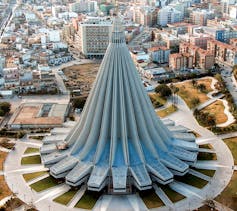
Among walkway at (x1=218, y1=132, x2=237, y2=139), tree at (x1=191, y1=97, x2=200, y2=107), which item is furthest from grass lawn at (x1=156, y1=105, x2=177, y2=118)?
walkway at (x1=218, y1=132, x2=237, y2=139)

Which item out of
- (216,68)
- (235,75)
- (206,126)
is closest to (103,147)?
(206,126)

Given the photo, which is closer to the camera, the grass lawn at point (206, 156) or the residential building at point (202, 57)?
the grass lawn at point (206, 156)

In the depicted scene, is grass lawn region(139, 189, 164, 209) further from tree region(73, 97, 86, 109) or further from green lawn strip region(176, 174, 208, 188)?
tree region(73, 97, 86, 109)

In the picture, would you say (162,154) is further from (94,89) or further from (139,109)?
(94,89)

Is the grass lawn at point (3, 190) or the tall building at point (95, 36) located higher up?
the tall building at point (95, 36)

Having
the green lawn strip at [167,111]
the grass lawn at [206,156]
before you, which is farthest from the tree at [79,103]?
the grass lawn at [206,156]

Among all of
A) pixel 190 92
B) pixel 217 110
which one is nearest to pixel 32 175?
pixel 217 110

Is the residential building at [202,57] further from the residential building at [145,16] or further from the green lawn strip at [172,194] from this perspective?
the green lawn strip at [172,194]
